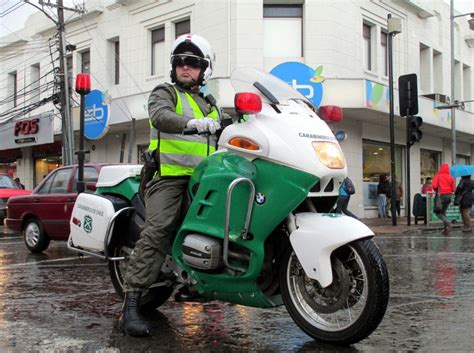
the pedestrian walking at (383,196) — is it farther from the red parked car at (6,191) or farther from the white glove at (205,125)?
the white glove at (205,125)

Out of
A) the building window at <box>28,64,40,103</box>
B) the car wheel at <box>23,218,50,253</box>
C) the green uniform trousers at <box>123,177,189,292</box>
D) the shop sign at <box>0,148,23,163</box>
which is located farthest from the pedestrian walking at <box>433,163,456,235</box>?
the shop sign at <box>0,148,23,163</box>

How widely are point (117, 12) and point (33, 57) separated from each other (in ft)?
23.5

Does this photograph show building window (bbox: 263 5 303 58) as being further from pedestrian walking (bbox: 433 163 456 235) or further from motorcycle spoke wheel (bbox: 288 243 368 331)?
motorcycle spoke wheel (bbox: 288 243 368 331)

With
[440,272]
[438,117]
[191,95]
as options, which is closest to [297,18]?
[438,117]

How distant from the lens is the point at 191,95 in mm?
4156

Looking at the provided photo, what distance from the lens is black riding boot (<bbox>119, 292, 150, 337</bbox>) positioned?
377 cm

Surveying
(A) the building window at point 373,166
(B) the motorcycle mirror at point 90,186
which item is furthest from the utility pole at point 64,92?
(B) the motorcycle mirror at point 90,186

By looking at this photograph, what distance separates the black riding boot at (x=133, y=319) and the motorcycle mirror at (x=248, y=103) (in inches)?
59.5

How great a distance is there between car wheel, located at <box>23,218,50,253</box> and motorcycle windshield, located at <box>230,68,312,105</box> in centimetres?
713

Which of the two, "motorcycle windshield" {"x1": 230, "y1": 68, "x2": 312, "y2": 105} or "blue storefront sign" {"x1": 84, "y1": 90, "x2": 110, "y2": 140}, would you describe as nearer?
"motorcycle windshield" {"x1": 230, "y1": 68, "x2": 312, "y2": 105}

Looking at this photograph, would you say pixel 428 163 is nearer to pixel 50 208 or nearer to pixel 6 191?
pixel 6 191

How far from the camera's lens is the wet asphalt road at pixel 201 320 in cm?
364

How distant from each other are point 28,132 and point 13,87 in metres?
5.89

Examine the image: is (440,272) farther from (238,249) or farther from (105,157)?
(105,157)
